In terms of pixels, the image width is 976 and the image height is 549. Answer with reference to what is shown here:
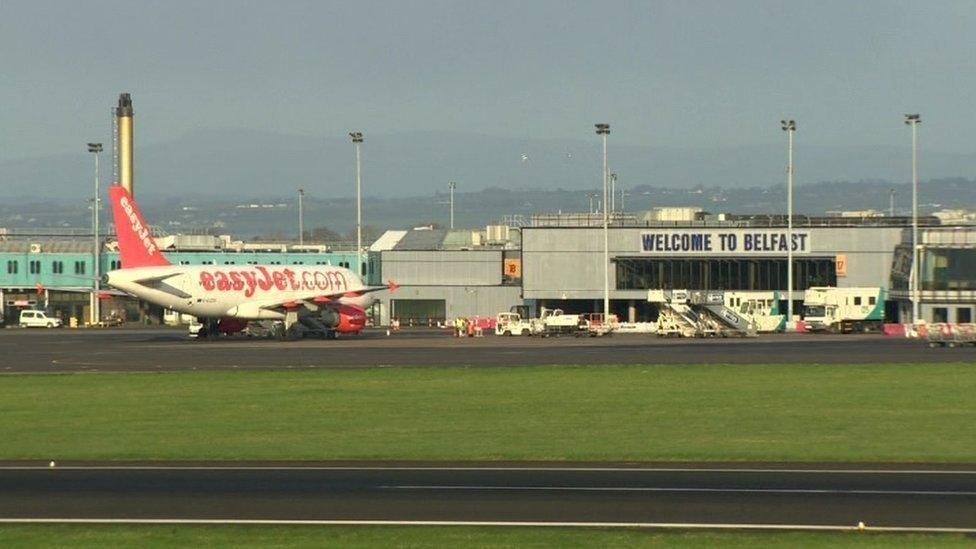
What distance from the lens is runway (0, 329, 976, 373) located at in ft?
211

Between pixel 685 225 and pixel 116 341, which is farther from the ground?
pixel 685 225

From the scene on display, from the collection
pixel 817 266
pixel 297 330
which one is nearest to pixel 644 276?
pixel 817 266

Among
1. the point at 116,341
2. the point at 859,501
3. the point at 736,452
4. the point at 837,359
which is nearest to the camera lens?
the point at 859,501

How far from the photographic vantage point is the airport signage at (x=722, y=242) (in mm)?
126062

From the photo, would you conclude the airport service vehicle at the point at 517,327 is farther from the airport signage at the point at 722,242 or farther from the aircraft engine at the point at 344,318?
the airport signage at the point at 722,242

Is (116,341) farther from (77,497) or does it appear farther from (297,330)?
(77,497)

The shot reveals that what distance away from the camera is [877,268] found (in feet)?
405

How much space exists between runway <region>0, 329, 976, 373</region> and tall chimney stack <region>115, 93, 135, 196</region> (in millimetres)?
59579

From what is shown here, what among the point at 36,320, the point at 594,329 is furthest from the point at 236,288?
the point at 36,320

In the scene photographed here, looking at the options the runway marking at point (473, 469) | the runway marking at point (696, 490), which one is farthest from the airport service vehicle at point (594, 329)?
the runway marking at point (696, 490)

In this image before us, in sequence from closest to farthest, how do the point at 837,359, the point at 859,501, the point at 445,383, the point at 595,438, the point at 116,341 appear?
the point at 859,501 < the point at 595,438 < the point at 445,383 < the point at 837,359 < the point at 116,341

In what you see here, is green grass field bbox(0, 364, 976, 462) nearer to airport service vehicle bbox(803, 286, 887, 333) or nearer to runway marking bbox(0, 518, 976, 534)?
runway marking bbox(0, 518, 976, 534)

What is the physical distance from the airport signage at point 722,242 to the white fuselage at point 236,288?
3448cm

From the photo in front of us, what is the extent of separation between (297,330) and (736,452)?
69.0m
